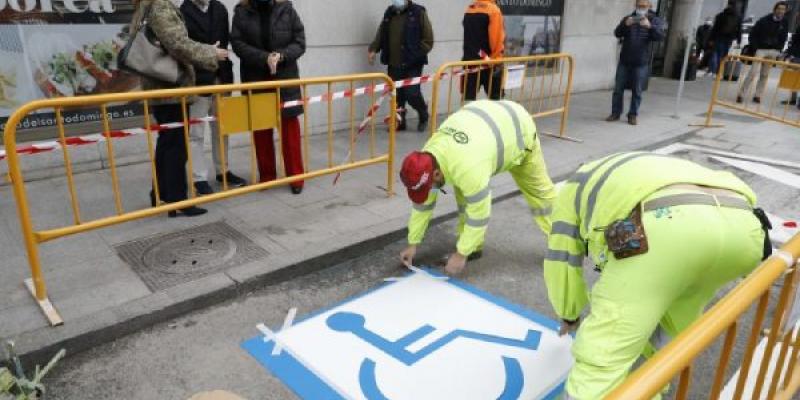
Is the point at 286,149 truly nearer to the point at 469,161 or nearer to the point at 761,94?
the point at 469,161

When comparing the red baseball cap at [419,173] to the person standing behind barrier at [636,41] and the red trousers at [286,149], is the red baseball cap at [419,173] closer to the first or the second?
the red trousers at [286,149]

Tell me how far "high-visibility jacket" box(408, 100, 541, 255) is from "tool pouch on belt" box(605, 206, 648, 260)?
4.71ft

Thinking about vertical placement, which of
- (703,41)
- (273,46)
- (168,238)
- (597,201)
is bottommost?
(168,238)

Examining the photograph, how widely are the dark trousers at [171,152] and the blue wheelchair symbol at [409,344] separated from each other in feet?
6.37

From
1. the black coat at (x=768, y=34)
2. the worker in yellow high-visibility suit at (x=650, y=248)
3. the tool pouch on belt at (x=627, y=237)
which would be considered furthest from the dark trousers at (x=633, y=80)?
the tool pouch on belt at (x=627, y=237)

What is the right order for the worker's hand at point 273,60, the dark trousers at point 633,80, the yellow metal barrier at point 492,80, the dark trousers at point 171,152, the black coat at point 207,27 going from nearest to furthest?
the dark trousers at point 171,152 → the black coat at point 207,27 → the worker's hand at point 273,60 → the yellow metal barrier at point 492,80 → the dark trousers at point 633,80

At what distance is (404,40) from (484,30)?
1012 millimetres

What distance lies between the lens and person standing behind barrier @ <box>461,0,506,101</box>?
7.37 metres

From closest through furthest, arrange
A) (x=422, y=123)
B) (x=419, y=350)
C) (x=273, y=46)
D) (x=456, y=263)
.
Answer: (x=419, y=350), (x=456, y=263), (x=273, y=46), (x=422, y=123)

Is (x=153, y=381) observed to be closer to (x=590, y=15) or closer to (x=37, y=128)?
(x=37, y=128)

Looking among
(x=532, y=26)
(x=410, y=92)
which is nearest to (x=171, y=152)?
(x=410, y=92)

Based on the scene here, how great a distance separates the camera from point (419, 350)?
3.24m

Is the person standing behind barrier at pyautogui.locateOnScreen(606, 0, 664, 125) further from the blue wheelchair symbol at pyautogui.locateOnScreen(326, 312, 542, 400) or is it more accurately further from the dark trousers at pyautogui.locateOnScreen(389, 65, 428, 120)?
the blue wheelchair symbol at pyautogui.locateOnScreen(326, 312, 542, 400)

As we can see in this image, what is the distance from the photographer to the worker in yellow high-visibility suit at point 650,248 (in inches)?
80.1
